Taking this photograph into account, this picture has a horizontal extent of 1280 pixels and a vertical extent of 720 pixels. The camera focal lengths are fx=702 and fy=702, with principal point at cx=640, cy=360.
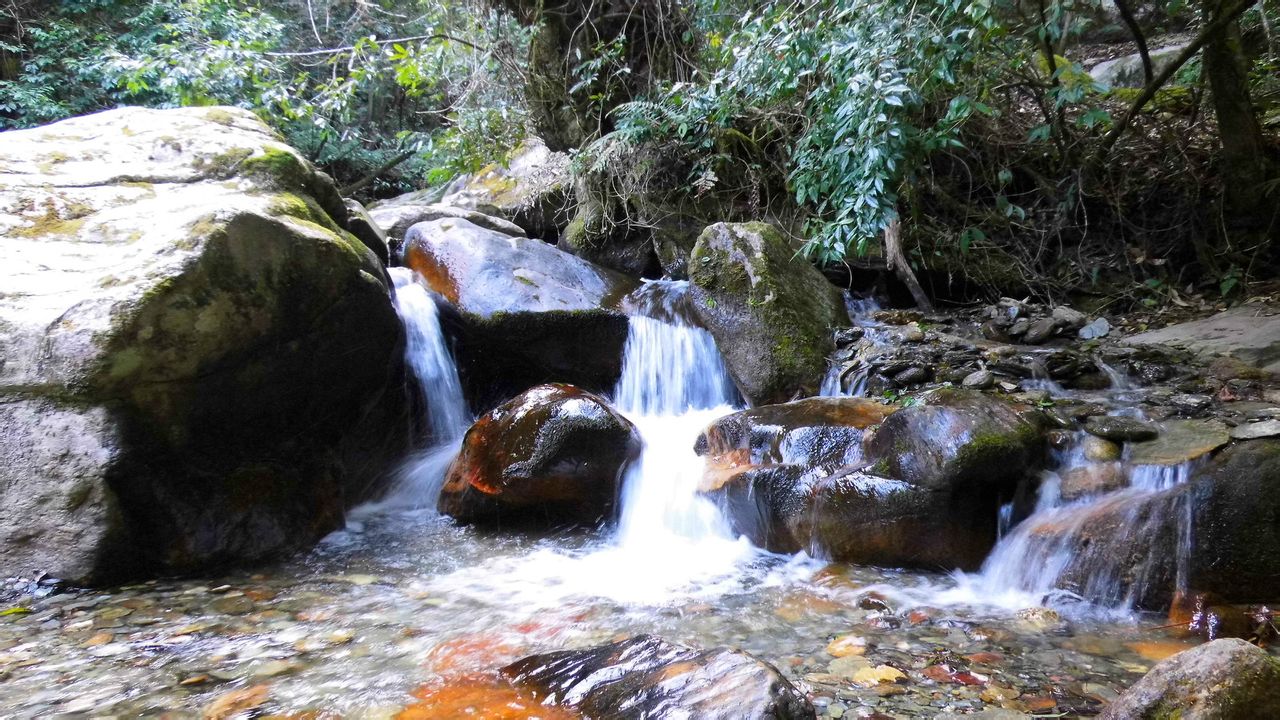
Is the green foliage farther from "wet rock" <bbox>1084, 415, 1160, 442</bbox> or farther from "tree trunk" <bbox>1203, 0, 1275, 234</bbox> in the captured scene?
"wet rock" <bbox>1084, 415, 1160, 442</bbox>

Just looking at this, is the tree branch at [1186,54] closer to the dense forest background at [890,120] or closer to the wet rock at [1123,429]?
the dense forest background at [890,120]

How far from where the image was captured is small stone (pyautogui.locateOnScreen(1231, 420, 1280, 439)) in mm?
3061

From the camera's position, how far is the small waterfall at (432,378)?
18.7 ft

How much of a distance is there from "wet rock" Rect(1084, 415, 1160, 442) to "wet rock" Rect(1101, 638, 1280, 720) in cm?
228

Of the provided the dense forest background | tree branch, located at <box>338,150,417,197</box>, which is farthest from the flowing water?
tree branch, located at <box>338,150,417,197</box>

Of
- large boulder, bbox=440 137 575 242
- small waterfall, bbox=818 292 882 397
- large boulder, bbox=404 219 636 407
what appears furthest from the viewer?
large boulder, bbox=440 137 575 242

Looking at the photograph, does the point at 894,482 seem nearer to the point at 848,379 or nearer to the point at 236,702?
the point at 848,379

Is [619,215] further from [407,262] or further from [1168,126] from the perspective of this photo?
[1168,126]

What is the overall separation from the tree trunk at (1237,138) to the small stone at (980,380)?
337 cm

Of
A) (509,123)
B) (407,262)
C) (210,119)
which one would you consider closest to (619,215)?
(509,123)

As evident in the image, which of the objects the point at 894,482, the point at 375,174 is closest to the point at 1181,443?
the point at 894,482

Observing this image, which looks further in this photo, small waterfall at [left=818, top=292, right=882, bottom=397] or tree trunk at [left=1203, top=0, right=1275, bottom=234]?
tree trunk at [left=1203, top=0, right=1275, bottom=234]

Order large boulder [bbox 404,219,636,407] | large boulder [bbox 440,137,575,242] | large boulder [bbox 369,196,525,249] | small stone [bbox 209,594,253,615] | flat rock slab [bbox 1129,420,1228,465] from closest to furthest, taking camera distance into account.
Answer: small stone [bbox 209,594,253,615] → flat rock slab [bbox 1129,420,1228,465] → large boulder [bbox 404,219,636,407] → large boulder [bbox 369,196,525,249] → large boulder [bbox 440,137,575,242]

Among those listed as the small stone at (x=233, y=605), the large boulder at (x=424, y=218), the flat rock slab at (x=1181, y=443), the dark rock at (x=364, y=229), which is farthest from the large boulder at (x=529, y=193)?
the flat rock slab at (x=1181, y=443)
